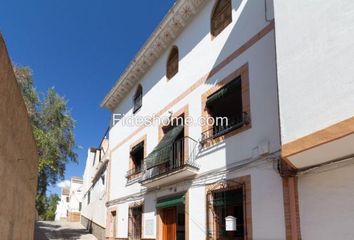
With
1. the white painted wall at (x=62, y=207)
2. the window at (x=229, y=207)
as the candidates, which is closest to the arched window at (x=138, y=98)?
the window at (x=229, y=207)

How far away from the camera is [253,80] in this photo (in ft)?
30.3

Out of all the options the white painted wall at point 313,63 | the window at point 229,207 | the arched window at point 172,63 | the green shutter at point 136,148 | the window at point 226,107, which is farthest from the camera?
the green shutter at point 136,148

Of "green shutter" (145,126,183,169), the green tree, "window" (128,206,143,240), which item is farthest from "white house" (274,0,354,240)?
the green tree

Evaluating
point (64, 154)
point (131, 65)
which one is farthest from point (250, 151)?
point (64, 154)

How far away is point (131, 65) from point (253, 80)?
9.56 metres

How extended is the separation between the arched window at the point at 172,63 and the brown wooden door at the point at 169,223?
526cm

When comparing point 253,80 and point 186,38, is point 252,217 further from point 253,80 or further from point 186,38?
point 186,38

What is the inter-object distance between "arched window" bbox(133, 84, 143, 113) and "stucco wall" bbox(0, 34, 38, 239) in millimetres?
9885

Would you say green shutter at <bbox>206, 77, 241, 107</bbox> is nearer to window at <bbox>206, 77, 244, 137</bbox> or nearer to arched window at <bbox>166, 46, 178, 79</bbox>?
window at <bbox>206, 77, 244, 137</bbox>

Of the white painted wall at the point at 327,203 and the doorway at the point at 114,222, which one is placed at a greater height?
the white painted wall at the point at 327,203

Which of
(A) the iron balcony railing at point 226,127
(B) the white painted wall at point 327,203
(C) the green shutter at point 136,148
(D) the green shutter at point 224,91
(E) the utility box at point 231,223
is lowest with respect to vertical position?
(E) the utility box at point 231,223

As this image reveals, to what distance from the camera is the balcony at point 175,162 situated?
11177 millimetres

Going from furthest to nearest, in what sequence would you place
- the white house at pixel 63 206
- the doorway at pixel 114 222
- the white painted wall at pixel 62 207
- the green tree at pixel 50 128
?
the white painted wall at pixel 62 207 < the white house at pixel 63 206 < the green tree at pixel 50 128 < the doorway at pixel 114 222

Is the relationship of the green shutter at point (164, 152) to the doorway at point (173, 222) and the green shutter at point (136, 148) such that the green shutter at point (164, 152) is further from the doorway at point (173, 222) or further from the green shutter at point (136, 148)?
the green shutter at point (136, 148)
